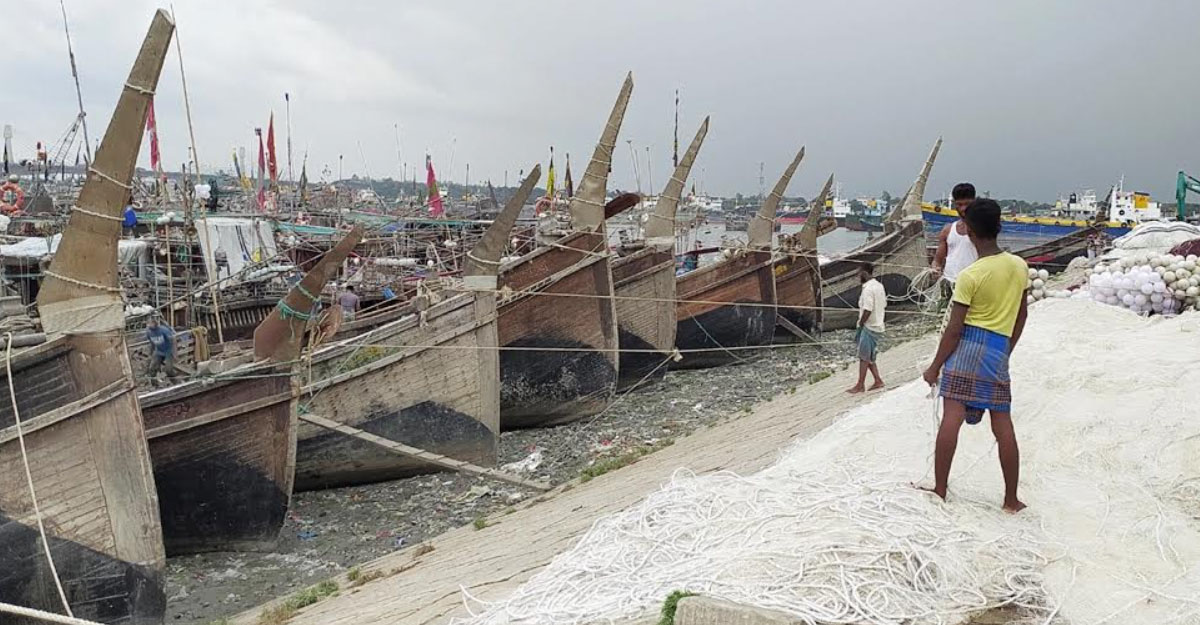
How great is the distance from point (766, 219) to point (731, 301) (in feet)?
7.01

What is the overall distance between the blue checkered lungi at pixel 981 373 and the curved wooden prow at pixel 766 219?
14607mm

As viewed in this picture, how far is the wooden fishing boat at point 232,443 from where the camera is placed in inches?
317

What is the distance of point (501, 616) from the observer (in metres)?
3.62

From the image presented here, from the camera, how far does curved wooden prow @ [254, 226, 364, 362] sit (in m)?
7.74

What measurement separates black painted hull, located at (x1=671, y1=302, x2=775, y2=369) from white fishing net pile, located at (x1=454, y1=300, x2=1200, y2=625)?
42.6 feet

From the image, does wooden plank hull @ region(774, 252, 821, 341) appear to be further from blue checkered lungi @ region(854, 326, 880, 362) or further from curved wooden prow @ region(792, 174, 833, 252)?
blue checkered lungi @ region(854, 326, 880, 362)

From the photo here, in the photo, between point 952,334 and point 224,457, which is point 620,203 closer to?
point 224,457

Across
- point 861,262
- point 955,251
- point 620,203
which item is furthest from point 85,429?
point 861,262

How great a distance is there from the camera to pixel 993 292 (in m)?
4.17

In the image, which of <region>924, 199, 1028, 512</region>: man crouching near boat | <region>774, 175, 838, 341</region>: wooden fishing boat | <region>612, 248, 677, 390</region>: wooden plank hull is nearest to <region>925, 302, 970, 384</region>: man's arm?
<region>924, 199, 1028, 512</region>: man crouching near boat

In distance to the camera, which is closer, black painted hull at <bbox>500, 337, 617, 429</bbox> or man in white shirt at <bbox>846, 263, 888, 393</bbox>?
man in white shirt at <bbox>846, 263, 888, 393</bbox>

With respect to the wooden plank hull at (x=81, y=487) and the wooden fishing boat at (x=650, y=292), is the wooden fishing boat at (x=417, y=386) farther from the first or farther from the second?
the wooden fishing boat at (x=650, y=292)

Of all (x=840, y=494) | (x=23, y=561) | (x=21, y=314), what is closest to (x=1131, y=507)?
(x=840, y=494)

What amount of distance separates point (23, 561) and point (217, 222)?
1398 cm
